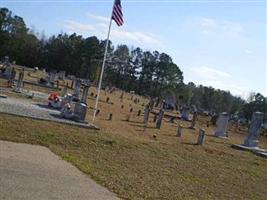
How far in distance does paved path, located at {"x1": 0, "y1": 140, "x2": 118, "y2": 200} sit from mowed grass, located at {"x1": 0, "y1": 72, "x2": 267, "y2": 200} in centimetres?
44

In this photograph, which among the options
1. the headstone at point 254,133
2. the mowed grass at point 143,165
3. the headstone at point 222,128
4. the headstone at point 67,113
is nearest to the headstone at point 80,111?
the headstone at point 67,113

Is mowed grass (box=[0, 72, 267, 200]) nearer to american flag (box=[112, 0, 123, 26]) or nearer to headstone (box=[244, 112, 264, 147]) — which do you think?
american flag (box=[112, 0, 123, 26])

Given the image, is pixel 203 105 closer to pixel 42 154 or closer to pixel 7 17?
pixel 7 17

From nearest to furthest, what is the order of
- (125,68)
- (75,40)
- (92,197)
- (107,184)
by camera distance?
(92,197)
(107,184)
(75,40)
(125,68)

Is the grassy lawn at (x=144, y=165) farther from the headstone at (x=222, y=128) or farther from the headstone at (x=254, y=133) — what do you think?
the headstone at (x=222, y=128)

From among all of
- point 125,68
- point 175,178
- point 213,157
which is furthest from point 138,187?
point 125,68

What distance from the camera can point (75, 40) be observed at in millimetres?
102562

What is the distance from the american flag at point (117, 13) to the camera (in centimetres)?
2095

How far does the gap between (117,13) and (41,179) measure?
13.3 m

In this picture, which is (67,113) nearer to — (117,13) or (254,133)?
(117,13)

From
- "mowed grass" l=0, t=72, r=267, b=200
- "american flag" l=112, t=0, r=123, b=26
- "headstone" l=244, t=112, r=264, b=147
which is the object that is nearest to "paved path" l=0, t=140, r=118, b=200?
"mowed grass" l=0, t=72, r=267, b=200

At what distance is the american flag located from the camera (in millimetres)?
20953

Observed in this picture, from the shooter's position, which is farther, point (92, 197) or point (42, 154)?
point (42, 154)

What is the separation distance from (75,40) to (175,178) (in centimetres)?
9239
